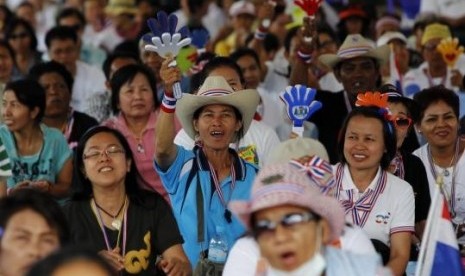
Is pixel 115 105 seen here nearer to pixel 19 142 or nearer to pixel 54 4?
pixel 19 142

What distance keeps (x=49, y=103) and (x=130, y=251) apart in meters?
2.35

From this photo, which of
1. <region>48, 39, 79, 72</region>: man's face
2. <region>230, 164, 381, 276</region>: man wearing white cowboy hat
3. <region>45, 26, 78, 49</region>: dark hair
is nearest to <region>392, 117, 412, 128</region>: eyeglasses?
<region>230, 164, 381, 276</region>: man wearing white cowboy hat

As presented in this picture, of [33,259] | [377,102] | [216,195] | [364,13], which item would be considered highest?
Result: [364,13]

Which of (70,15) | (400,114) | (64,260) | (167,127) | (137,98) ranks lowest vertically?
(64,260)

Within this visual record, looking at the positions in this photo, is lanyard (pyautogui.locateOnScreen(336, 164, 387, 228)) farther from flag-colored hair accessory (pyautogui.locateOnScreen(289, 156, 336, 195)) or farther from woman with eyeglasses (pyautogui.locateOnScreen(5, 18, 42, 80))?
woman with eyeglasses (pyautogui.locateOnScreen(5, 18, 42, 80))

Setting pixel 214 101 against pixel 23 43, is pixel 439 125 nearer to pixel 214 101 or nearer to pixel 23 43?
pixel 214 101

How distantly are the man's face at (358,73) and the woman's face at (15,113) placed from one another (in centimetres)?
203

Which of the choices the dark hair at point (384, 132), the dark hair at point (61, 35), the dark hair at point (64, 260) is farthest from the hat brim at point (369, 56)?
the dark hair at point (64, 260)

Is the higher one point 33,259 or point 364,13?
point 364,13

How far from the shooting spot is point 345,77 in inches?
300

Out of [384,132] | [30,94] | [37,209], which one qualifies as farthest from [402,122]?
[37,209]

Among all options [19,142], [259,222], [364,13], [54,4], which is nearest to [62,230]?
[259,222]

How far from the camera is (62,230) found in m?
4.40

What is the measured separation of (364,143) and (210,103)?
85 cm
